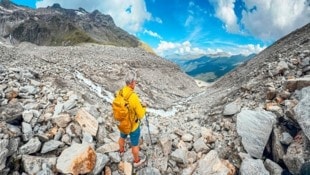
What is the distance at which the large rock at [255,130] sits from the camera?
10.1 meters

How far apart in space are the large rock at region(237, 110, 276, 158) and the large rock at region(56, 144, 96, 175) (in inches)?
212

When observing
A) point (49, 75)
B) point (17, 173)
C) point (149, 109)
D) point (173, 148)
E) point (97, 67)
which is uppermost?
point (97, 67)

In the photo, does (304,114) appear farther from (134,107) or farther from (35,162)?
(35,162)

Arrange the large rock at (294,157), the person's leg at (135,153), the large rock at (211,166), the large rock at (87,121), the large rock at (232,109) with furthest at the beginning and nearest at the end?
the large rock at (232,109) → the large rock at (87,121) → the person's leg at (135,153) → the large rock at (211,166) → the large rock at (294,157)

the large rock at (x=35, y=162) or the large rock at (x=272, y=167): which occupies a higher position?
the large rock at (x=272, y=167)

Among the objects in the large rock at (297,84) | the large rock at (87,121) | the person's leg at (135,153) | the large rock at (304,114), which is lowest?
the person's leg at (135,153)

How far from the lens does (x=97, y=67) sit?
97.8ft

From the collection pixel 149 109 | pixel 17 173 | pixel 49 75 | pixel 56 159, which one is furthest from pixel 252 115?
pixel 49 75

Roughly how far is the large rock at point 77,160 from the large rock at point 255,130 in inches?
212

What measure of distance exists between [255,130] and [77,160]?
246 inches

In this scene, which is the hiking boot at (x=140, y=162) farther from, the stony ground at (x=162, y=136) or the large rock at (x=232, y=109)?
the large rock at (x=232, y=109)

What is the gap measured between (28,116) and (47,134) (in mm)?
1161

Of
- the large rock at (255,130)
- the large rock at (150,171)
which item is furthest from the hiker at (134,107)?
the large rock at (255,130)

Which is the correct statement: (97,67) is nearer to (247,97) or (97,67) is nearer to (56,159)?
(247,97)
